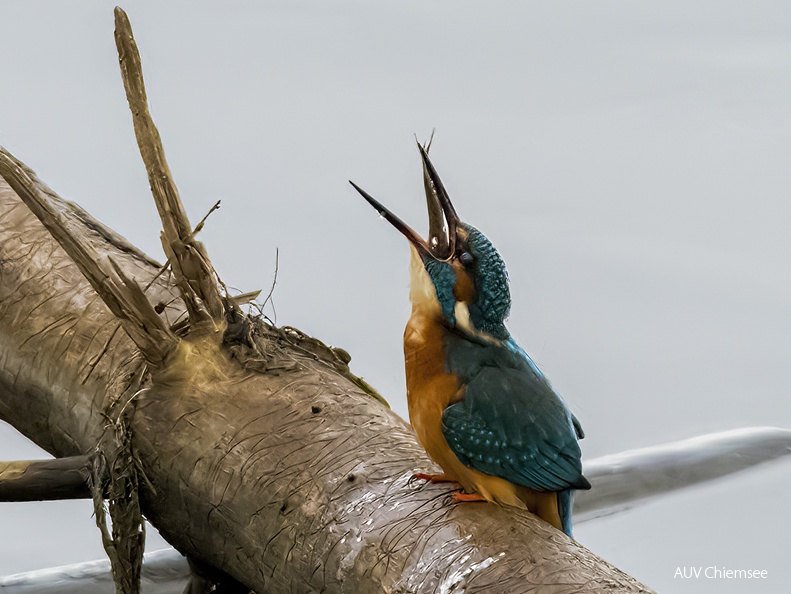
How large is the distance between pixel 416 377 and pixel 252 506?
8.4 inches

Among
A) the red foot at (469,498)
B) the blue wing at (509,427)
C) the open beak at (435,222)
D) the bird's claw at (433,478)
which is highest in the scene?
the open beak at (435,222)

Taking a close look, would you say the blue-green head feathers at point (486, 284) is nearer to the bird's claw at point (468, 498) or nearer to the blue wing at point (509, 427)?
the blue wing at point (509, 427)

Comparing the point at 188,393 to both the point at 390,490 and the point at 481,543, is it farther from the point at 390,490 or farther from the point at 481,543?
the point at 481,543

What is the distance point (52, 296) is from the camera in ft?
3.97

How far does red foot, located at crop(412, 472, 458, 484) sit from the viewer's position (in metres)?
0.98

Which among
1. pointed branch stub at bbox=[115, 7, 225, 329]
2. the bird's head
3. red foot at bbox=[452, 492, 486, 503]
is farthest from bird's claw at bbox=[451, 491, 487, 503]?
pointed branch stub at bbox=[115, 7, 225, 329]

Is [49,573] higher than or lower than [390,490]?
lower

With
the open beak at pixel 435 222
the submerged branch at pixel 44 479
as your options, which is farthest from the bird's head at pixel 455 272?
the submerged branch at pixel 44 479

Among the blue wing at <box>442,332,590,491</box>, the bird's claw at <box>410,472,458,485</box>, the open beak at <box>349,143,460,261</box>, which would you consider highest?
the open beak at <box>349,143,460,261</box>

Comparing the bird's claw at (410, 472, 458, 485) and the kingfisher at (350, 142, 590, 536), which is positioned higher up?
the kingfisher at (350, 142, 590, 536)

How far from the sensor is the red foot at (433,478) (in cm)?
98

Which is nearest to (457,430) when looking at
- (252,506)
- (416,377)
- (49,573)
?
(416,377)

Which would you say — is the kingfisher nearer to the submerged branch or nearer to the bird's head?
the bird's head

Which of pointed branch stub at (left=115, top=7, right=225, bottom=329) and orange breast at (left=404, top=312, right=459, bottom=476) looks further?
pointed branch stub at (left=115, top=7, right=225, bottom=329)
